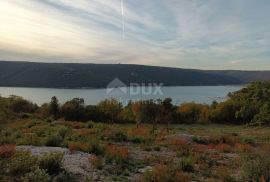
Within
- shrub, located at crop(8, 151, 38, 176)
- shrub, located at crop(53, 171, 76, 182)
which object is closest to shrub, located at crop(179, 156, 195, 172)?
shrub, located at crop(53, 171, 76, 182)

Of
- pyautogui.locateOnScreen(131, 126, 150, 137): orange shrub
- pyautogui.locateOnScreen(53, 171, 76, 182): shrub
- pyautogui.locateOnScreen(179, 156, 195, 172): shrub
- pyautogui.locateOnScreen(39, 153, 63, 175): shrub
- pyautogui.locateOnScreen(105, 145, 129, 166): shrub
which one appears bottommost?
pyautogui.locateOnScreen(131, 126, 150, 137): orange shrub

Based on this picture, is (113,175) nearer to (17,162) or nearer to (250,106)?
(17,162)

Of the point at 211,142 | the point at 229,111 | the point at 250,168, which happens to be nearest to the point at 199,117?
the point at 229,111

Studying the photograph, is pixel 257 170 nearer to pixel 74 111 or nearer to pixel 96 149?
pixel 96 149

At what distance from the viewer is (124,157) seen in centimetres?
1415

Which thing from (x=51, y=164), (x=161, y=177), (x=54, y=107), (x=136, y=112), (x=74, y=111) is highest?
(x=51, y=164)

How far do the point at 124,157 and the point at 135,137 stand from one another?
388 inches

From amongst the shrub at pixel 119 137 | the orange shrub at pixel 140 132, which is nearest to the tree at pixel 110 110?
the orange shrub at pixel 140 132

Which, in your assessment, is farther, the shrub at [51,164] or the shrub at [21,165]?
the shrub at [51,164]

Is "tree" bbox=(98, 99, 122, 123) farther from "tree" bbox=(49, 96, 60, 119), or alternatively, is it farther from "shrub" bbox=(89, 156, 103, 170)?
"shrub" bbox=(89, 156, 103, 170)

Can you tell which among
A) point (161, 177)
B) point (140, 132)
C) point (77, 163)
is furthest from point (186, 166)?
point (140, 132)

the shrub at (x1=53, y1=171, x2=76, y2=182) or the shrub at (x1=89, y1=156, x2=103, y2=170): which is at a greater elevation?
the shrub at (x1=53, y1=171, x2=76, y2=182)

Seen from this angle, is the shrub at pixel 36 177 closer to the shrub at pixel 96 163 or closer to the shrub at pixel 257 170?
the shrub at pixel 96 163

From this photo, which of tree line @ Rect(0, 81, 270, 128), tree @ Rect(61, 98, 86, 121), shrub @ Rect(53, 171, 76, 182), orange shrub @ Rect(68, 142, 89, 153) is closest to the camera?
shrub @ Rect(53, 171, 76, 182)
